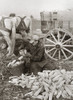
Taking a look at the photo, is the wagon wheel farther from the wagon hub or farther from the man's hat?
the man's hat

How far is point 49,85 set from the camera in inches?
216

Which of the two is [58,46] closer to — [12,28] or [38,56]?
[12,28]

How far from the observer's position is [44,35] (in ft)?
27.3

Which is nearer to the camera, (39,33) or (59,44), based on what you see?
(59,44)

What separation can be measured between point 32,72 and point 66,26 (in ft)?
8.34

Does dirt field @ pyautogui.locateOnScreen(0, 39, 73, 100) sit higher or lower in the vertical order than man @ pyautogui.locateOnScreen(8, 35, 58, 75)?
lower

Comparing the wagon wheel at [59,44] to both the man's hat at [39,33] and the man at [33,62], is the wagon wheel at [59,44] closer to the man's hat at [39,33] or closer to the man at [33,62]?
the man's hat at [39,33]

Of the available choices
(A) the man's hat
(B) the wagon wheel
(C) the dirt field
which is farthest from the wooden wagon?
(C) the dirt field

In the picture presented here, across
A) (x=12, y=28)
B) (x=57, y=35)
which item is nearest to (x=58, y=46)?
(x=57, y=35)

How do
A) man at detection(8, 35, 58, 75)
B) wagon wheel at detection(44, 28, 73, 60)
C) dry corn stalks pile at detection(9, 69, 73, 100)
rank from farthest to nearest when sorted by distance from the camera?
wagon wheel at detection(44, 28, 73, 60)
man at detection(8, 35, 58, 75)
dry corn stalks pile at detection(9, 69, 73, 100)

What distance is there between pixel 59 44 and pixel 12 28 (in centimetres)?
151

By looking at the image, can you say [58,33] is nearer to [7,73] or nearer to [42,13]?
[42,13]

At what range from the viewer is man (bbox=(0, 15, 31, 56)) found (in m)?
7.63

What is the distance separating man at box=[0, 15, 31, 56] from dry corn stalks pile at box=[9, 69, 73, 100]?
201cm
